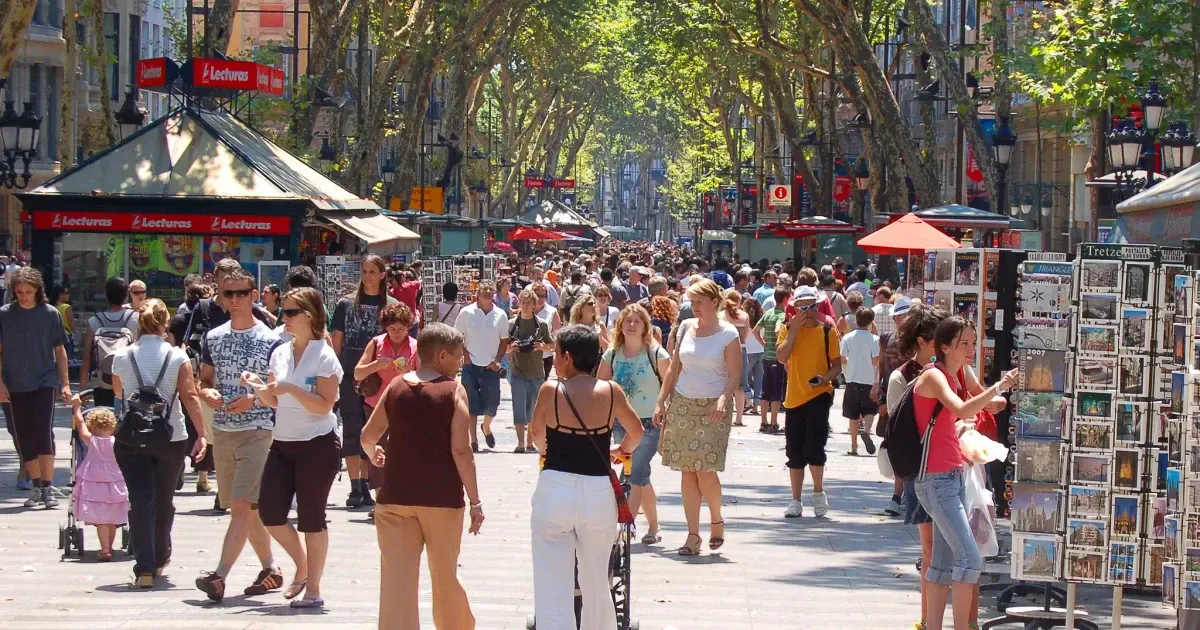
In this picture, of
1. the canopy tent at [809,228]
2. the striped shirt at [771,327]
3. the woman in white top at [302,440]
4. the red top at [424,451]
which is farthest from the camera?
the canopy tent at [809,228]

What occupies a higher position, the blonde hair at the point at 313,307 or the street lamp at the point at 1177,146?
the street lamp at the point at 1177,146

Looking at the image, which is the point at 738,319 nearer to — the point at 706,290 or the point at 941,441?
the point at 706,290

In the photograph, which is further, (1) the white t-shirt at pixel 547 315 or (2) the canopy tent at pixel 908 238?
(2) the canopy tent at pixel 908 238

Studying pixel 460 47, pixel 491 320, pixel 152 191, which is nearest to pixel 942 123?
pixel 460 47

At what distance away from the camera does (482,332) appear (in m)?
16.0

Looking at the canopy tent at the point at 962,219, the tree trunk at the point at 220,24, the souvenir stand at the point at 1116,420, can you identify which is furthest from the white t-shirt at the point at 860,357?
the tree trunk at the point at 220,24

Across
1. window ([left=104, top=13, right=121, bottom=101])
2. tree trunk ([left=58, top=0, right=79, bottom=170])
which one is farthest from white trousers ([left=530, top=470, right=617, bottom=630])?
window ([left=104, top=13, right=121, bottom=101])

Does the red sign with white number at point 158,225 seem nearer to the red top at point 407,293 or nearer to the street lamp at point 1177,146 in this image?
the red top at point 407,293

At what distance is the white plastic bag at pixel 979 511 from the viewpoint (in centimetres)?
793

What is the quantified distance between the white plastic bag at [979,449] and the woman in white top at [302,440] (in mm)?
3001

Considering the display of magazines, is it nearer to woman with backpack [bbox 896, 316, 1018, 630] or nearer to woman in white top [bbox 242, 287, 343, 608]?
woman with backpack [bbox 896, 316, 1018, 630]

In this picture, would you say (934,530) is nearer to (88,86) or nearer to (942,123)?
(88,86)

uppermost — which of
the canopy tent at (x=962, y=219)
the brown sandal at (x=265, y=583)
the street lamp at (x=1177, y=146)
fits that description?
the street lamp at (x=1177, y=146)

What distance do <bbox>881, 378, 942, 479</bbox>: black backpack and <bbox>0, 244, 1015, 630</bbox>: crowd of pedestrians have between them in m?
0.06
